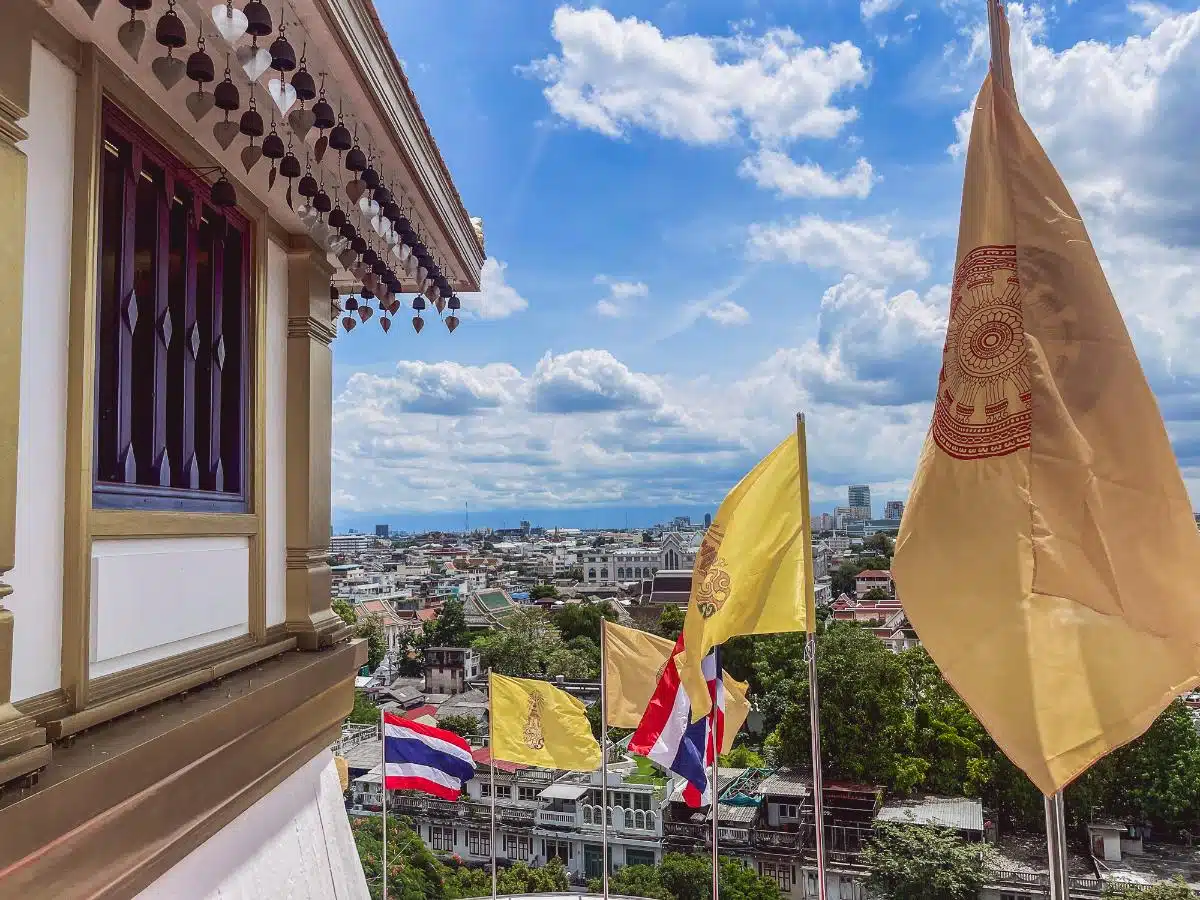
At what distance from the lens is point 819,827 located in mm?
4176

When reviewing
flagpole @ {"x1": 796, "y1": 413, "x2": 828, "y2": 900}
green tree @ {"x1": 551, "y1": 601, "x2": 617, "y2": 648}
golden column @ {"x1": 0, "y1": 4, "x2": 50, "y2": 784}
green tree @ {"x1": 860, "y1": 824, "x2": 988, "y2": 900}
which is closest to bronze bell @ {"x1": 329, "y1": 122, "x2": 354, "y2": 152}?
golden column @ {"x1": 0, "y1": 4, "x2": 50, "y2": 784}

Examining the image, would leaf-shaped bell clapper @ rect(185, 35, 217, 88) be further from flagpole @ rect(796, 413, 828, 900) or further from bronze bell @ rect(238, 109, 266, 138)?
flagpole @ rect(796, 413, 828, 900)

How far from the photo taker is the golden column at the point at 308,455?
331 centimetres

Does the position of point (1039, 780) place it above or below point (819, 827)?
above

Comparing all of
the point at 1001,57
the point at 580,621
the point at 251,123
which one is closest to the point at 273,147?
the point at 251,123

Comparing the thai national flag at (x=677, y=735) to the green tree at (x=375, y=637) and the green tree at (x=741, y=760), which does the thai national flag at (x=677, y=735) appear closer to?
the green tree at (x=741, y=760)

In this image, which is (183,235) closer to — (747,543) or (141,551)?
(141,551)

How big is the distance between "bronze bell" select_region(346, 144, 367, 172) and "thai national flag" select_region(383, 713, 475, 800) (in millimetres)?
7193

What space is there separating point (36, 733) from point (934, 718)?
28.0m

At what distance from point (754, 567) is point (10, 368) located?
3948 mm

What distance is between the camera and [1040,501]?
1859 mm

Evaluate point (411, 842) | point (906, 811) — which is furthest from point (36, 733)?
point (906, 811)

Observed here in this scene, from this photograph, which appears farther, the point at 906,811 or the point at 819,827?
the point at 906,811

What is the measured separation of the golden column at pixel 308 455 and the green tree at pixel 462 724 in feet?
104
